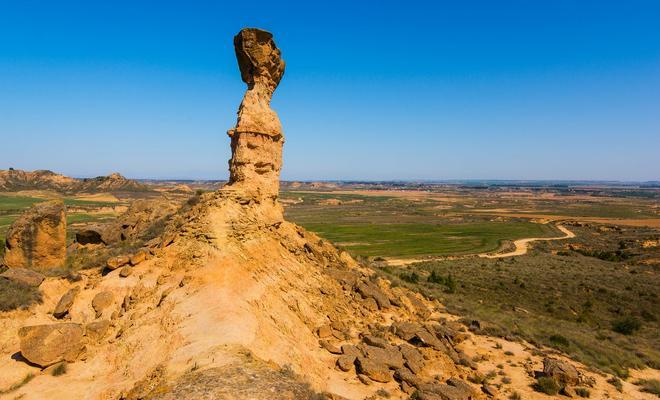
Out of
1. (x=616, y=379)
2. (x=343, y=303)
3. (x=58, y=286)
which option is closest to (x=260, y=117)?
(x=343, y=303)

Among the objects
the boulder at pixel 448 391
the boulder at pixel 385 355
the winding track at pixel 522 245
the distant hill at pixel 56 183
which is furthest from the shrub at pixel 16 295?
the distant hill at pixel 56 183

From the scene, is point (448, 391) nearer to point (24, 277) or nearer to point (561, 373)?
point (561, 373)

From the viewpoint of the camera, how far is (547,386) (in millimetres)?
15281

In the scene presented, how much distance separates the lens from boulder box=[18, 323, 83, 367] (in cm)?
1312

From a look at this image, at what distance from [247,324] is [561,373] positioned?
1316 centimetres

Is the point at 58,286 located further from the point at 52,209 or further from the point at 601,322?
the point at 601,322

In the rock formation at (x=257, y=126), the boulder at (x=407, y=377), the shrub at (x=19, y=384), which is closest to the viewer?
the shrub at (x=19, y=384)

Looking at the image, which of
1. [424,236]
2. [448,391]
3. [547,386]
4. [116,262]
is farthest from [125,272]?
[424,236]

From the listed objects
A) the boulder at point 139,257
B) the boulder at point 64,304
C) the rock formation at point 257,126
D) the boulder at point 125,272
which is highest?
the rock formation at point 257,126

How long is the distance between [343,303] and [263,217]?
615 cm

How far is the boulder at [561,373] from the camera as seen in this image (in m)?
15.8

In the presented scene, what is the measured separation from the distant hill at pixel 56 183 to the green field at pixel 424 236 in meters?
119

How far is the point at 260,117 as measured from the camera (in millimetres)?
20312

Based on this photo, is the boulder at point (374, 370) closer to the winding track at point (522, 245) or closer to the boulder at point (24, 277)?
the boulder at point (24, 277)
